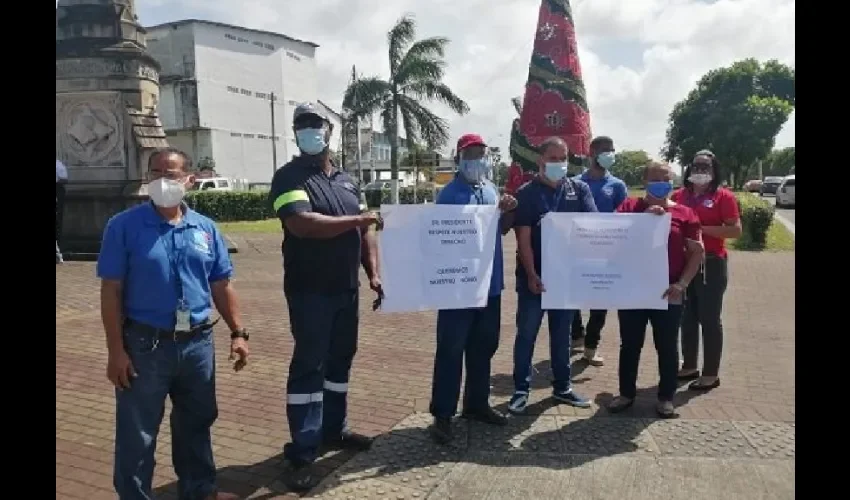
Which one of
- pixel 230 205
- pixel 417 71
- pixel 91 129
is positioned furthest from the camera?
pixel 417 71

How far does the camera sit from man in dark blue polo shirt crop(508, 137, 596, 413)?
4.59 m

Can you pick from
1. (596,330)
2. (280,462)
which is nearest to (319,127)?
(280,462)

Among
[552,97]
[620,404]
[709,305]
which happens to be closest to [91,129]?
[552,97]

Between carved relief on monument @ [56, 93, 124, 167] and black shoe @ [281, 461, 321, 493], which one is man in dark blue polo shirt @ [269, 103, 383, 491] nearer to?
black shoe @ [281, 461, 321, 493]

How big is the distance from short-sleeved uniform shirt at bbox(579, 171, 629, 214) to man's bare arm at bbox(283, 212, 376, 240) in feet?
9.86

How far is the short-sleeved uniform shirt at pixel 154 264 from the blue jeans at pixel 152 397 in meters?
0.11

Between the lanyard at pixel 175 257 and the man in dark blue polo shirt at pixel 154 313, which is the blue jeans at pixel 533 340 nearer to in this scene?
the man in dark blue polo shirt at pixel 154 313

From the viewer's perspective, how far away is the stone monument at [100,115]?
1279cm

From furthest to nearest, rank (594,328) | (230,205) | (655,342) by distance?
(230,205), (594,328), (655,342)

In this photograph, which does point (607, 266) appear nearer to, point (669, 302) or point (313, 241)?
point (669, 302)

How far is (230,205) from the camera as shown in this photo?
25469mm

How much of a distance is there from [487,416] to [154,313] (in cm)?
247

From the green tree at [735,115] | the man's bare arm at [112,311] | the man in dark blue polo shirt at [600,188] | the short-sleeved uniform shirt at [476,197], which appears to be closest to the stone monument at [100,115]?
the man in dark blue polo shirt at [600,188]
